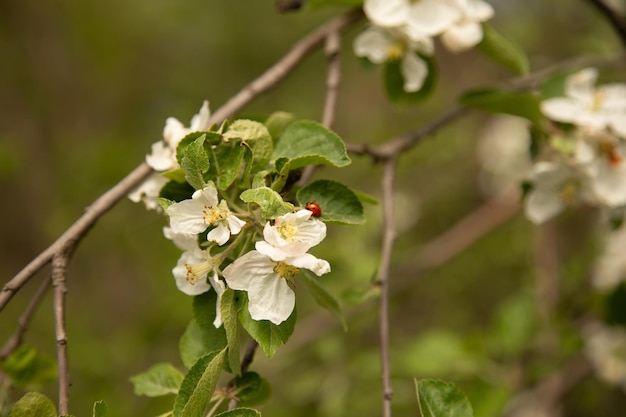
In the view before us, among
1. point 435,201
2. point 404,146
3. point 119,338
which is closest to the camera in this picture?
point 404,146

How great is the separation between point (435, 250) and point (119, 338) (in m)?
1.30

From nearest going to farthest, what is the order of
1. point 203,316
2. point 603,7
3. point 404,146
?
point 203,316 < point 404,146 < point 603,7

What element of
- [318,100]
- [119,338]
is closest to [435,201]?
[318,100]

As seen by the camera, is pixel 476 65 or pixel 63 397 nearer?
pixel 63 397

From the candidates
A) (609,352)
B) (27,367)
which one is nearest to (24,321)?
(27,367)

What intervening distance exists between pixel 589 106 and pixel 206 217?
0.83m

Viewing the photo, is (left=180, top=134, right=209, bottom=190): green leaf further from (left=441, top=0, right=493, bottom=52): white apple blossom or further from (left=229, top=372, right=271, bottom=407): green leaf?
(left=441, top=0, right=493, bottom=52): white apple blossom

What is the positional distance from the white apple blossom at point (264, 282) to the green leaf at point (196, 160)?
111 millimetres

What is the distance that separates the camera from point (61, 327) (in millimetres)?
825

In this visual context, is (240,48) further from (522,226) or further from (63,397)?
(63,397)

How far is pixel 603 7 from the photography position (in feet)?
4.69

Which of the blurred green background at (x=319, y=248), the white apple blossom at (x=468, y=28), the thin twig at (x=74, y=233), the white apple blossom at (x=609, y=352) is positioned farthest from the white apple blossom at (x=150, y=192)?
the white apple blossom at (x=609, y=352)

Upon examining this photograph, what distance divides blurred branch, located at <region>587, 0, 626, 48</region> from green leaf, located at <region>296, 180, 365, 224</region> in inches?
36.3

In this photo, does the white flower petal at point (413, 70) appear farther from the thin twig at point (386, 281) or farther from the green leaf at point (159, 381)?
the green leaf at point (159, 381)
